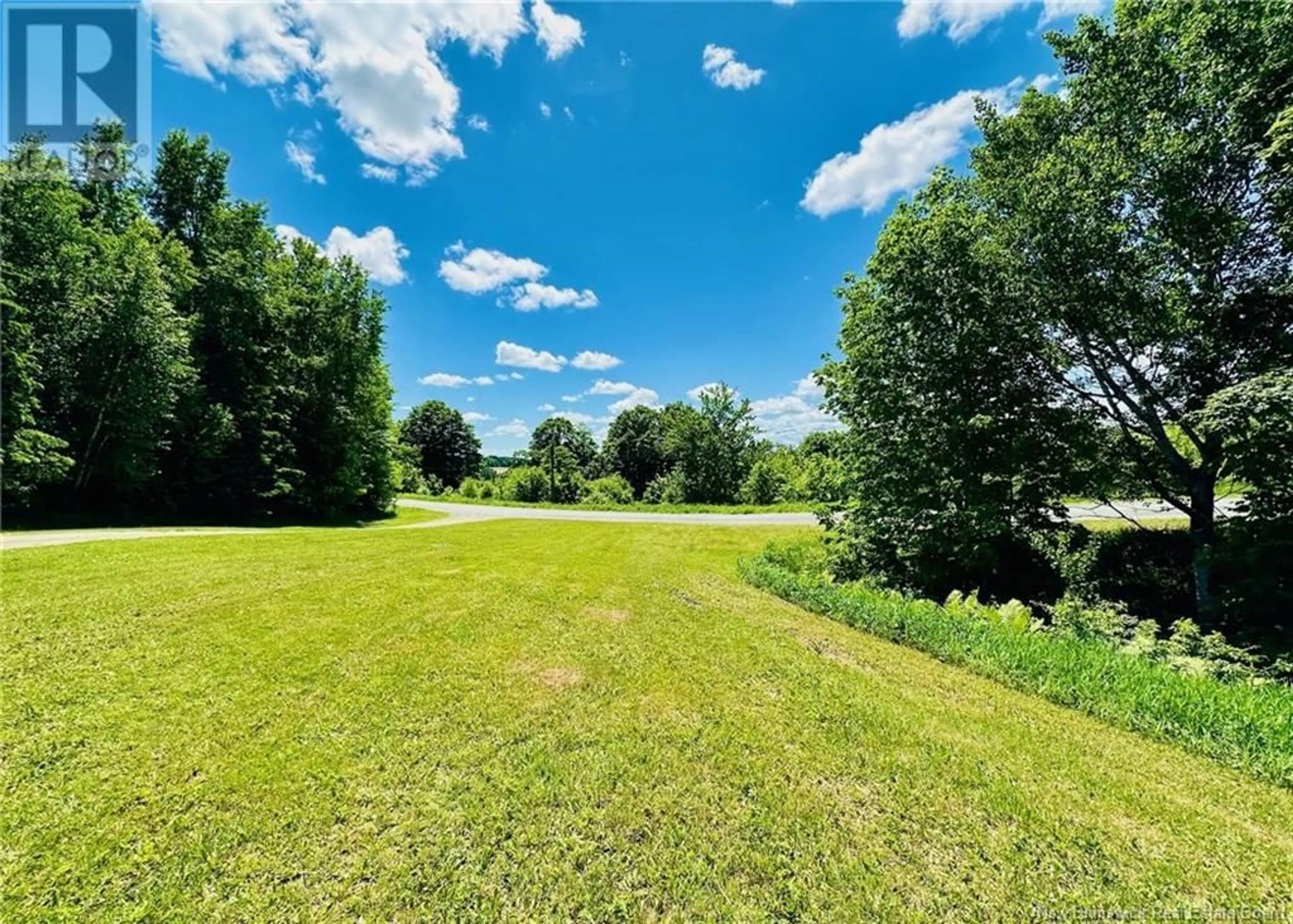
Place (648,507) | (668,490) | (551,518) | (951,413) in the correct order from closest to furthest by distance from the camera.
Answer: (951,413) → (551,518) → (648,507) → (668,490)

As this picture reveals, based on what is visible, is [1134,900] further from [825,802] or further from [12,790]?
[12,790]

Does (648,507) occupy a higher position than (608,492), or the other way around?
(608,492)

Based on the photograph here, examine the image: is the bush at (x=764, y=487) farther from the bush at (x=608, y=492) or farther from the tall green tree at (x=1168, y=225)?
the tall green tree at (x=1168, y=225)

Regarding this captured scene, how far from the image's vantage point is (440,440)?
178 ft

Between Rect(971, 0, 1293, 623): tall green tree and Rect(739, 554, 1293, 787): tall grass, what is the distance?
4.89 metres

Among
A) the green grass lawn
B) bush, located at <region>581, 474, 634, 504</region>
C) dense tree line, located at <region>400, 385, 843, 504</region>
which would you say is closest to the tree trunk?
the green grass lawn

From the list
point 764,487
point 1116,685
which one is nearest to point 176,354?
point 1116,685

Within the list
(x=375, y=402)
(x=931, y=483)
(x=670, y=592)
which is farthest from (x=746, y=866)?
(x=375, y=402)

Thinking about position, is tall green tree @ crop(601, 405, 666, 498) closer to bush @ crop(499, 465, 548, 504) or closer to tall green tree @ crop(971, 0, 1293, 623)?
bush @ crop(499, 465, 548, 504)

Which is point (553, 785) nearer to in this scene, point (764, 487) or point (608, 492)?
point (764, 487)

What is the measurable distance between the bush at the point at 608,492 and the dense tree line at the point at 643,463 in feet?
0.28

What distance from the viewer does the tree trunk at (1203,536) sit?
8.52m

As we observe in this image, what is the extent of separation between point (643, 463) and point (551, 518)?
31897 mm

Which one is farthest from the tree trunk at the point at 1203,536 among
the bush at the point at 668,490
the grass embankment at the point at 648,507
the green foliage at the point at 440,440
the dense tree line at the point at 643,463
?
the green foliage at the point at 440,440
